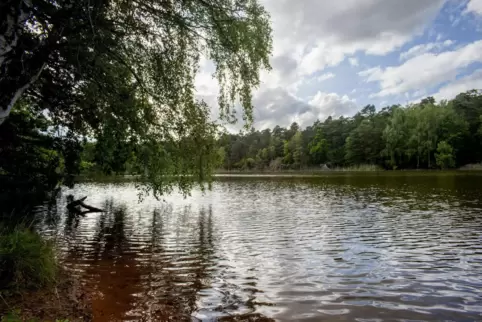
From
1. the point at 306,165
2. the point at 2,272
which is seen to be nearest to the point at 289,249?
the point at 2,272

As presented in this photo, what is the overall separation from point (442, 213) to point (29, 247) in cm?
1907

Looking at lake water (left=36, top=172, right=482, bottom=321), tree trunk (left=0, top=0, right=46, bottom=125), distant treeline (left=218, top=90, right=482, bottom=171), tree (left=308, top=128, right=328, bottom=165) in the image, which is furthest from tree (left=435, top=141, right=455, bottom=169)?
Answer: tree trunk (left=0, top=0, right=46, bottom=125)

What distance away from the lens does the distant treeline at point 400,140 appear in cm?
9219

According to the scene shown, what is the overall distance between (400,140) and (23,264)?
106 meters

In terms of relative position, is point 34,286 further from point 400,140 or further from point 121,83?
point 400,140

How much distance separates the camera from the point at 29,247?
6.79m

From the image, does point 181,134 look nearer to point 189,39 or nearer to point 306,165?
point 189,39

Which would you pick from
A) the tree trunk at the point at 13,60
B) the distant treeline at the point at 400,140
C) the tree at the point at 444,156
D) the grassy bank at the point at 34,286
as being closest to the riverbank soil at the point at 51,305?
the grassy bank at the point at 34,286

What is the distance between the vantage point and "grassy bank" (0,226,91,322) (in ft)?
18.2

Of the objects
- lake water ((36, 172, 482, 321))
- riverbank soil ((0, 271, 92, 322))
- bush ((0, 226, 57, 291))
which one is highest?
bush ((0, 226, 57, 291))

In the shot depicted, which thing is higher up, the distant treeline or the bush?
the distant treeline

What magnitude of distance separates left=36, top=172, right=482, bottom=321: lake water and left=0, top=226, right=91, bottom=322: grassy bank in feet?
1.71

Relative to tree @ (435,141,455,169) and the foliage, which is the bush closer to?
the foliage

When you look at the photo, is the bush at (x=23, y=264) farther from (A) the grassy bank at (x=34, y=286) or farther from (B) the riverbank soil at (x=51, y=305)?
(B) the riverbank soil at (x=51, y=305)
